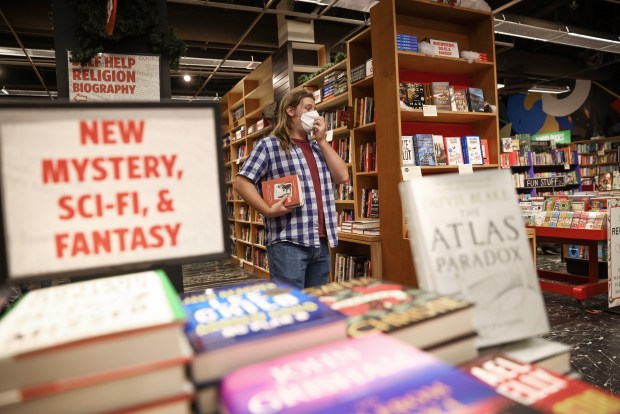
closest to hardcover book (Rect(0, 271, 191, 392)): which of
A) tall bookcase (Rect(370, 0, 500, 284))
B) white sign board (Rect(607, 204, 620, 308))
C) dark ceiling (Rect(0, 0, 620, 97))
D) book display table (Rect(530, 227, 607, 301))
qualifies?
tall bookcase (Rect(370, 0, 500, 284))

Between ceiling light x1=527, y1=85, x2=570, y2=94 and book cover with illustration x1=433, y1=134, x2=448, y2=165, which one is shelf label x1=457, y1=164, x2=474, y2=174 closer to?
book cover with illustration x1=433, y1=134, x2=448, y2=165

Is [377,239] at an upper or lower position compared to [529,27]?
lower

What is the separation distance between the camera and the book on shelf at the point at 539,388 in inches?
19.8

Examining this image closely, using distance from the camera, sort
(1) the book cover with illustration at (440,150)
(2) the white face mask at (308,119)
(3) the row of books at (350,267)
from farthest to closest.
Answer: (3) the row of books at (350,267) < (1) the book cover with illustration at (440,150) < (2) the white face mask at (308,119)

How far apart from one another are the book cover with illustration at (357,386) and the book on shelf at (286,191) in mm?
1524

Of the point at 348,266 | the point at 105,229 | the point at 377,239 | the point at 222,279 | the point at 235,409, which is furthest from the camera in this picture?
the point at 222,279

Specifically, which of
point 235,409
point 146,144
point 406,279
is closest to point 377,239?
point 406,279

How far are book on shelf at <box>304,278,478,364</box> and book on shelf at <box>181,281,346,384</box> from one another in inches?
2.3

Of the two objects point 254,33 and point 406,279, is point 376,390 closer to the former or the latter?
point 406,279

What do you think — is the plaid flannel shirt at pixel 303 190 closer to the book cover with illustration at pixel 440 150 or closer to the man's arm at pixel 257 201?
the man's arm at pixel 257 201

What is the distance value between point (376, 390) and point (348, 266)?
12.3ft

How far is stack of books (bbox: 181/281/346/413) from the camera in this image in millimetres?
464

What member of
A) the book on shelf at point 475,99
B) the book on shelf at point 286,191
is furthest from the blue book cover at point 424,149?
the book on shelf at point 286,191

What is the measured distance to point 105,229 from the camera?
695mm
